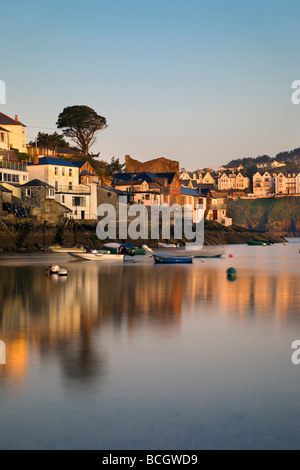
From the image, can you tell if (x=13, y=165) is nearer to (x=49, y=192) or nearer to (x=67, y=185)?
(x=49, y=192)

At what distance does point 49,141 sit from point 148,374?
403 feet

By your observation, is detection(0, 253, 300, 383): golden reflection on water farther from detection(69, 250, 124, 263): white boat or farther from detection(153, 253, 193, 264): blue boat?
detection(153, 253, 193, 264): blue boat

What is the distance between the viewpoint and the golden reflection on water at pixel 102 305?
1984 centimetres

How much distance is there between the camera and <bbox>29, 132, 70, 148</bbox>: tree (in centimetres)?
13262

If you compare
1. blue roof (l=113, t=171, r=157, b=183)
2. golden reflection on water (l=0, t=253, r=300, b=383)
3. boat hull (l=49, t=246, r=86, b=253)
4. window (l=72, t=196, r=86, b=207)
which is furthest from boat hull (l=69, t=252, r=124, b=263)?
blue roof (l=113, t=171, r=157, b=183)

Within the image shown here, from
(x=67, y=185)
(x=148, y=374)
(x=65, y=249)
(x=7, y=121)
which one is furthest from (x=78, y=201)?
(x=148, y=374)

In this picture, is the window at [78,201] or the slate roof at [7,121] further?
the slate roof at [7,121]

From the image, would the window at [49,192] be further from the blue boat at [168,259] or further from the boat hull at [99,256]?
the blue boat at [168,259]

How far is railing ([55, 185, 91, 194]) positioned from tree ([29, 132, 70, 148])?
29.6m

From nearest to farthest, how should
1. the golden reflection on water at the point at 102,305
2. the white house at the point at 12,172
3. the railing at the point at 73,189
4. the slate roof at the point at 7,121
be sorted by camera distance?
the golden reflection on water at the point at 102,305 < the white house at the point at 12,172 < the railing at the point at 73,189 < the slate roof at the point at 7,121

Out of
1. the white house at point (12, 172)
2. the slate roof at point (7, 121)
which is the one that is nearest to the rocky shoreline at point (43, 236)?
the white house at point (12, 172)

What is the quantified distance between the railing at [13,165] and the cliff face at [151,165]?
57.7 meters

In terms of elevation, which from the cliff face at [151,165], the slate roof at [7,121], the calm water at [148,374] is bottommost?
the calm water at [148,374]

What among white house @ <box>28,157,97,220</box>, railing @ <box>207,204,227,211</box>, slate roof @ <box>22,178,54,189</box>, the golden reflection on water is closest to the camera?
the golden reflection on water
